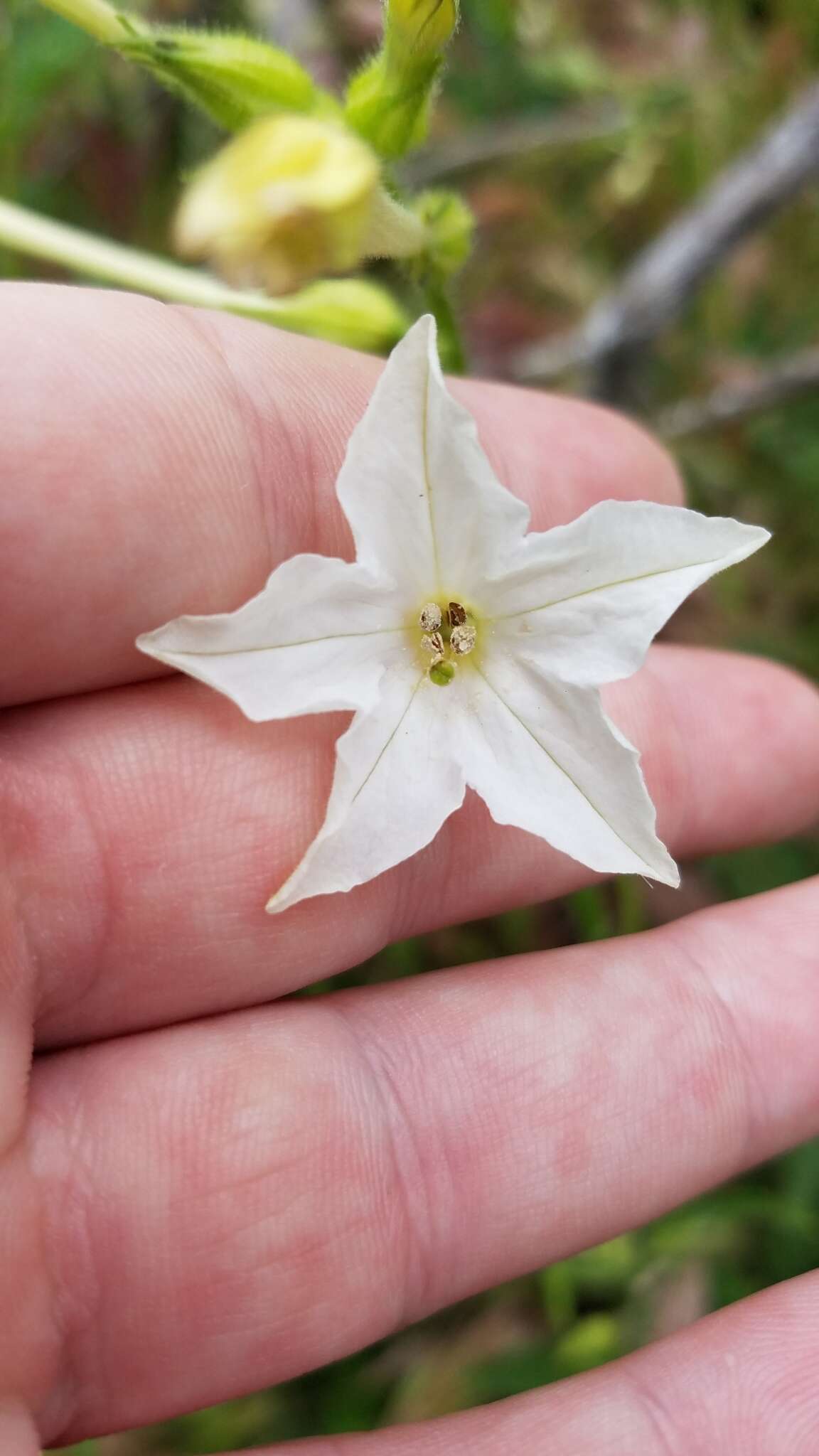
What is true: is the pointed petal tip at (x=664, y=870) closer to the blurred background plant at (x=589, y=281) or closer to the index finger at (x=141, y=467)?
the index finger at (x=141, y=467)

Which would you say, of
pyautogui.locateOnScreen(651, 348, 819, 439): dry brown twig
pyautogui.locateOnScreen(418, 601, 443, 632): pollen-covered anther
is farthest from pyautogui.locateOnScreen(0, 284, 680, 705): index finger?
pyautogui.locateOnScreen(651, 348, 819, 439): dry brown twig

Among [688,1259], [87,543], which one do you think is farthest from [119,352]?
[688,1259]

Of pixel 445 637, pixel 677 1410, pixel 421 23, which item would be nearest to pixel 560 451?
pixel 445 637

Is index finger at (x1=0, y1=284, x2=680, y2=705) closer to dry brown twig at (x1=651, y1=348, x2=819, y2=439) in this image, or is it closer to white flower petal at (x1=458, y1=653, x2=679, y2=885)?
white flower petal at (x1=458, y1=653, x2=679, y2=885)

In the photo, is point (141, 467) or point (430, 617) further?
point (430, 617)

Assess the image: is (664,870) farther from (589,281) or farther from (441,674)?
(589,281)

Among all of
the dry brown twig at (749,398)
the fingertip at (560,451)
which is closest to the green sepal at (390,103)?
the fingertip at (560,451)
